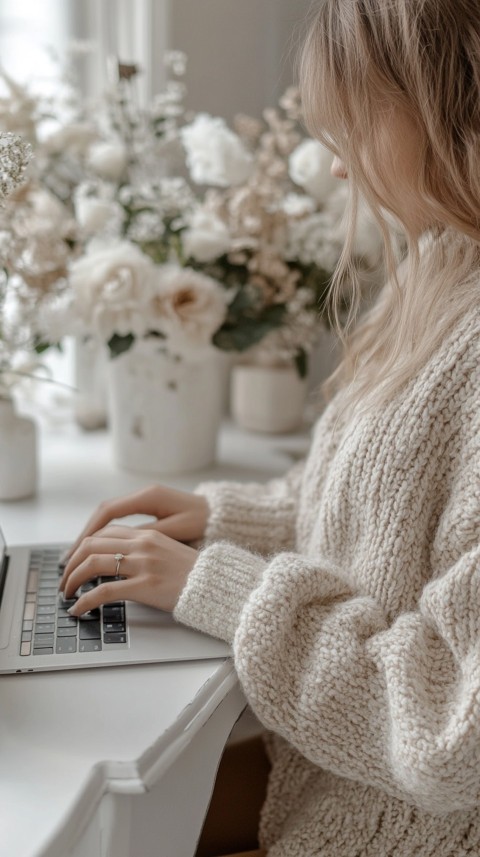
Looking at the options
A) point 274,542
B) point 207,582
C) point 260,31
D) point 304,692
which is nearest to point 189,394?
point 274,542

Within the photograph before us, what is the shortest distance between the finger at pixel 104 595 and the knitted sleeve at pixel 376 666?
6cm

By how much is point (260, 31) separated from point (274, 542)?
111 cm

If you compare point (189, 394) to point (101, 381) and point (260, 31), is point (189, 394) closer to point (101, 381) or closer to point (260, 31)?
point (101, 381)

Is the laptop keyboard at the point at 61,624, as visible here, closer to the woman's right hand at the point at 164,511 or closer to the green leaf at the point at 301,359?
the woman's right hand at the point at 164,511

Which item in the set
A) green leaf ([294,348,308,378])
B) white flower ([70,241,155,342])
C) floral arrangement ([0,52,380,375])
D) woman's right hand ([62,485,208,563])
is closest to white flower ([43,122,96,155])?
floral arrangement ([0,52,380,375])

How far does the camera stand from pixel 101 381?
1.49 metres

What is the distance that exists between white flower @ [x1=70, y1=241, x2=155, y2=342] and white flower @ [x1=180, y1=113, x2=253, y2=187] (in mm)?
206

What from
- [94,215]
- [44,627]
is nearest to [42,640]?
[44,627]

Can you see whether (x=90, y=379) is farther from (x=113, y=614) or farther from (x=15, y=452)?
(x=113, y=614)

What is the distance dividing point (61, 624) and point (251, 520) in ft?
0.88

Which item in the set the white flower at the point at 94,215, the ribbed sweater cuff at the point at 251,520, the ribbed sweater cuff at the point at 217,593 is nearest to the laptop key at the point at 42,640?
the ribbed sweater cuff at the point at 217,593

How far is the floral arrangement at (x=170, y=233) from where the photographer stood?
109 centimetres

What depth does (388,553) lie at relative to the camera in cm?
78

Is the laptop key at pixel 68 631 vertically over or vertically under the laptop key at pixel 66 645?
over
